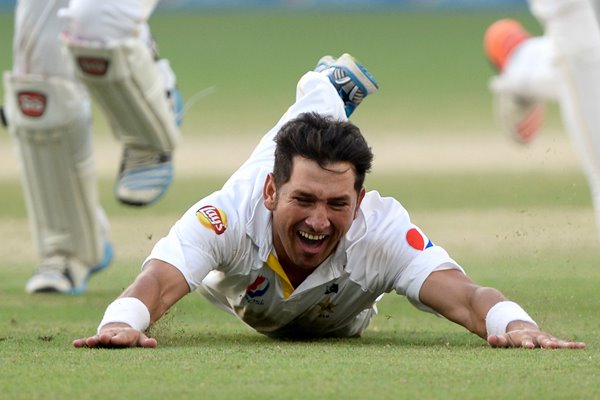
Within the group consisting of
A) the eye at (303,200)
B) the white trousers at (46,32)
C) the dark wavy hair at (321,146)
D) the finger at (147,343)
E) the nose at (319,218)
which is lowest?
the finger at (147,343)

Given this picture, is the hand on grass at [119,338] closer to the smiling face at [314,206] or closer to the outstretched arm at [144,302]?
the outstretched arm at [144,302]

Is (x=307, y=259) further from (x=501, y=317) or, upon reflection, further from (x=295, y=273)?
(x=501, y=317)

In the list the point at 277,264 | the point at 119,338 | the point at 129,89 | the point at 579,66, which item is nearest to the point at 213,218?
the point at 277,264

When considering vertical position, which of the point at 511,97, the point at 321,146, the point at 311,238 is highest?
the point at 321,146

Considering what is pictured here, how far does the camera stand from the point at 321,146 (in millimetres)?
5039

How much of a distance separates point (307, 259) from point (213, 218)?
343 millimetres

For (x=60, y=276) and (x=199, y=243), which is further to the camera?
(x=60, y=276)

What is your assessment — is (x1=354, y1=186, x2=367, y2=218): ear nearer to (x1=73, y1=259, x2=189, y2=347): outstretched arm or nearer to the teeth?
the teeth

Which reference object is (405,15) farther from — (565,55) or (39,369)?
(39,369)

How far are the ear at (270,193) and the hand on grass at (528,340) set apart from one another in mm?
818

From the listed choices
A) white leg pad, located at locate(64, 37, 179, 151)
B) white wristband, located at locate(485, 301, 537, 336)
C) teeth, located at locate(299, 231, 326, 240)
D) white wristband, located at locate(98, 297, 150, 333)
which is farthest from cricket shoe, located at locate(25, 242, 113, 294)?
white wristband, located at locate(485, 301, 537, 336)

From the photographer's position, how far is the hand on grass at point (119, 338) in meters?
4.85

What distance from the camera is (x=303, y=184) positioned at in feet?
16.4

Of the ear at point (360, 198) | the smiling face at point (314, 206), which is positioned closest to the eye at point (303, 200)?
the smiling face at point (314, 206)
